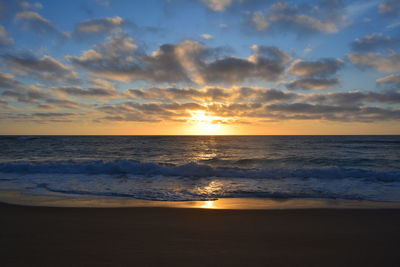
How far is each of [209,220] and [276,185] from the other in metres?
6.46

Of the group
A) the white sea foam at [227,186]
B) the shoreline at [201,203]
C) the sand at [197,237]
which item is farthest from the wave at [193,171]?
the sand at [197,237]

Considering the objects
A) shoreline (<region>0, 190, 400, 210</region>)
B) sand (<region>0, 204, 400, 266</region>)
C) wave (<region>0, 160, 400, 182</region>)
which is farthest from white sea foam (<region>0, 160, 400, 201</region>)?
sand (<region>0, 204, 400, 266</region>)

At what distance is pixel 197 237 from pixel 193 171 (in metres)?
11.2

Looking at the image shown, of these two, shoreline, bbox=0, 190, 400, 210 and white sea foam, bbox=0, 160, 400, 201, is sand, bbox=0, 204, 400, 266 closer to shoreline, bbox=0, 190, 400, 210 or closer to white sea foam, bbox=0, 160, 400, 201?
shoreline, bbox=0, 190, 400, 210

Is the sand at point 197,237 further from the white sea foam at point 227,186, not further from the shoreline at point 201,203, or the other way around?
the white sea foam at point 227,186

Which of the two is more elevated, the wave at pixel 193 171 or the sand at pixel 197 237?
the sand at pixel 197 237

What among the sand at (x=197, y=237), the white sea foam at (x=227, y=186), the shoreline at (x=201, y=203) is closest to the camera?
the sand at (x=197, y=237)

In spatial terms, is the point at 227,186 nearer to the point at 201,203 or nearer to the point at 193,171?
the point at 201,203

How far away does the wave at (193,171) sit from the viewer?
14.0 meters

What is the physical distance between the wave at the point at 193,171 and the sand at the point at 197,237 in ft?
25.7

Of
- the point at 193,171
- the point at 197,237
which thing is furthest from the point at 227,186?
the point at 197,237

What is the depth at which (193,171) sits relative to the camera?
1590 cm

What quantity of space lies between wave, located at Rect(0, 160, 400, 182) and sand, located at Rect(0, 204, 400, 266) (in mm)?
7830

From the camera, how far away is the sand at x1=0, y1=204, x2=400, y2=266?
149 inches
